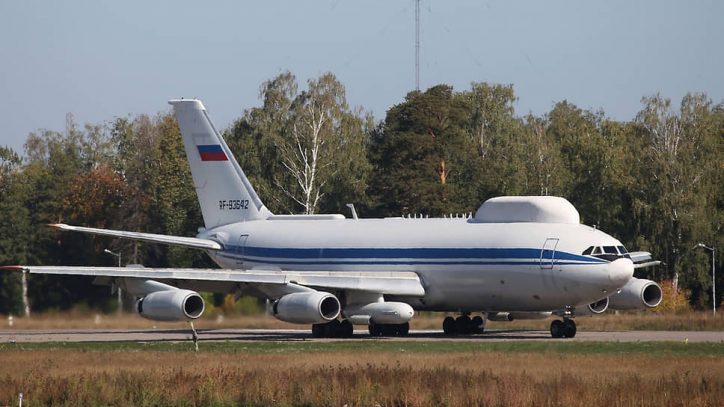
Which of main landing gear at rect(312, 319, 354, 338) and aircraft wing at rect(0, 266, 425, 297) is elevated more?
aircraft wing at rect(0, 266, 425, 297)

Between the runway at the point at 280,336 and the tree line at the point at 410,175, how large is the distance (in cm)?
3416

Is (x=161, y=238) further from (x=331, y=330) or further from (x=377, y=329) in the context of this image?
(x=377, y=329)

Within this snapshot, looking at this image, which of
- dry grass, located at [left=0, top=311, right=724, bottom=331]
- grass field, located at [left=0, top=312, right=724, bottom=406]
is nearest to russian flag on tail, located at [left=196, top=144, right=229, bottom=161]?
dry grass, located at [left=0, top=311, right=724, bottom=331]

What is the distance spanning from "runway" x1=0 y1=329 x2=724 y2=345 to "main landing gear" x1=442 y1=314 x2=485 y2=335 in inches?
20.2

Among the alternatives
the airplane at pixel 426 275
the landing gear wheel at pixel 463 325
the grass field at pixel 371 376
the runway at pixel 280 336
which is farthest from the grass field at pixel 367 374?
the landing gear wheel at pixel 463 325

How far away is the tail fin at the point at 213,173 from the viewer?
56.4 meters

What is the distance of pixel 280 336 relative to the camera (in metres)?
48.6

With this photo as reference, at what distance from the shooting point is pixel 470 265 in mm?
45406

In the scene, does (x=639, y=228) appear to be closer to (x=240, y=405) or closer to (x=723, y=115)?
(x=723, y=115)

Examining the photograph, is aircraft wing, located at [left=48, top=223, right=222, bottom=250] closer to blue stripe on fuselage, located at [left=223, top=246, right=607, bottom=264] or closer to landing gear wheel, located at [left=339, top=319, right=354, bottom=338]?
blue stripe on fuselage, located at [left=223, top=246, right=607, bottom=264]

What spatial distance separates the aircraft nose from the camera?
42.4 meters

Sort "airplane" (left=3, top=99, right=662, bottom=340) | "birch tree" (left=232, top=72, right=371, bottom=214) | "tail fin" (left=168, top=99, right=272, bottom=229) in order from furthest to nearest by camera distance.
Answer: "birch tree" (left=232, top=72, right=371, bottom=214)
"tail fin" (left=168, top=99, right=272, bottom=229)
"airplane" (left=3, top=99, right=662, bottom=340)

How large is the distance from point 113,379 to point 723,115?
82.7 metres

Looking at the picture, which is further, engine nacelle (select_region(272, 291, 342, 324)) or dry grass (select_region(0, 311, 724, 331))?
dry grass (select_region(0, 311, 724, 331))
